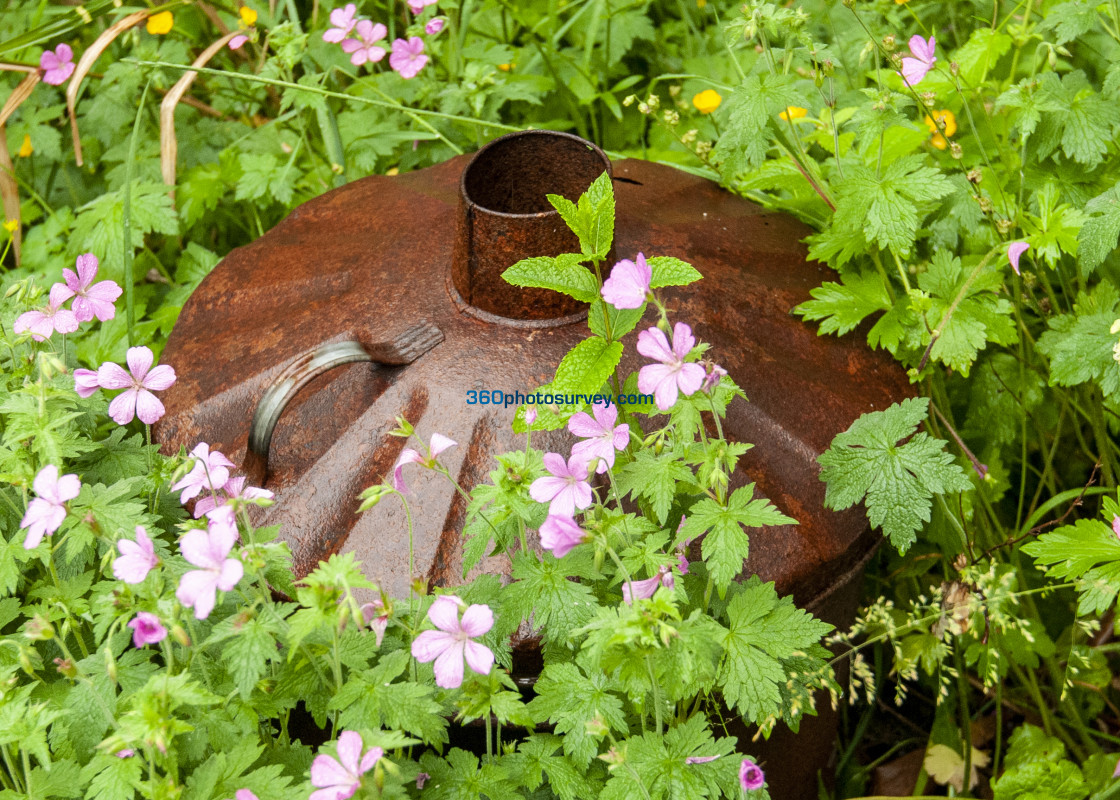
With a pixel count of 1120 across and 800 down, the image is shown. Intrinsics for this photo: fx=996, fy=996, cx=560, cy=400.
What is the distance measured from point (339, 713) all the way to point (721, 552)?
1.92 feet

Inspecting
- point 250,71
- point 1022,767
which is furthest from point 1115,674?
point 250,71

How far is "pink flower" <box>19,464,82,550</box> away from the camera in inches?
51.9

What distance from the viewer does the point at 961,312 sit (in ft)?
6.54

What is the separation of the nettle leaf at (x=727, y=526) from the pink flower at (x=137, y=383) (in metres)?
0.84

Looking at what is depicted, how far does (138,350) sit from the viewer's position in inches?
60.8

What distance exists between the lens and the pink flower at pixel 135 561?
1227 millimetres

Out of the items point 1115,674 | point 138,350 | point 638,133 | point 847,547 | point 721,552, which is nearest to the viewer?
Result: point 721,552

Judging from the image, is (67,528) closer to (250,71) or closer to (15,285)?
(15,285)

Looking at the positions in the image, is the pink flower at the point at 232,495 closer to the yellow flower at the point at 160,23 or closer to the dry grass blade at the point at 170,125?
the dry grass blade at the point at 170,125

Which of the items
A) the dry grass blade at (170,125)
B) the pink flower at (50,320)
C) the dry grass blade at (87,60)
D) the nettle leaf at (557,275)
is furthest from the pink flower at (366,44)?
the nettle leaf at (557,275)

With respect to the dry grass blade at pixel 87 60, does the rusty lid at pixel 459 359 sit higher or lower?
lower

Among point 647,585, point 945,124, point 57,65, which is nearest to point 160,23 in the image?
point 57,65

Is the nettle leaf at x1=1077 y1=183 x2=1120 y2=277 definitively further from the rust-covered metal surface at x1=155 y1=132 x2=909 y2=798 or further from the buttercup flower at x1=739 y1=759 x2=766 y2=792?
the buttercup flower at x1=739 y1=759 x2=766 y2=792

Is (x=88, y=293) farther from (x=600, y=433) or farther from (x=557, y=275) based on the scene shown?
(x=600, y=433)
